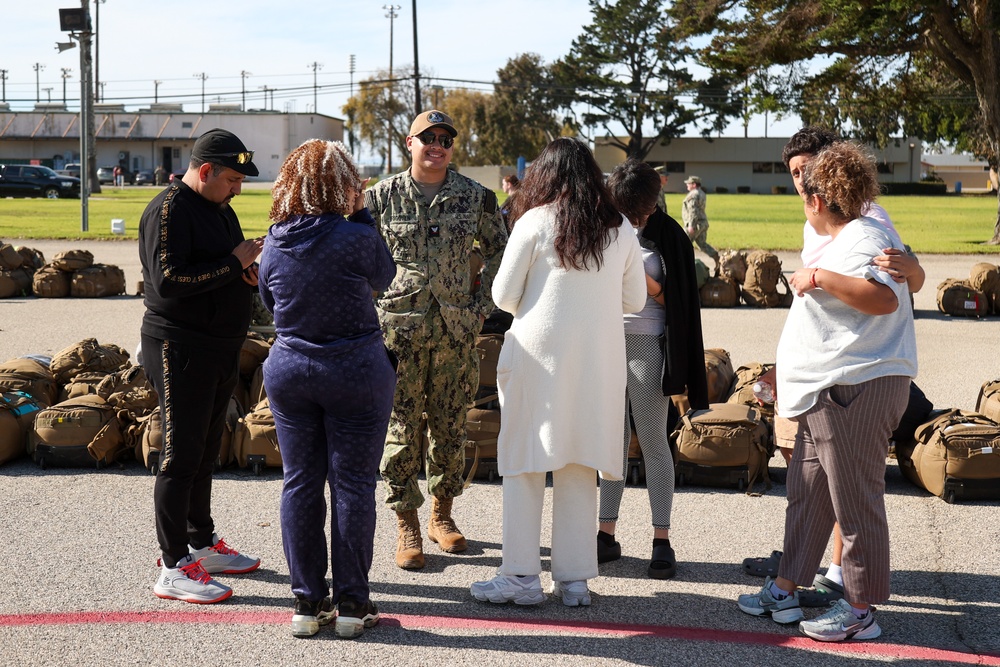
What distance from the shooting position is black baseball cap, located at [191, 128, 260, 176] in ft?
14.9

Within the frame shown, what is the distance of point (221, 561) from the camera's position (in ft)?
16.3

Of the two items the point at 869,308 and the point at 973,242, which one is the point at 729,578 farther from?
the point at 973,242

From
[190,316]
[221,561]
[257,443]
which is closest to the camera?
[190,316]

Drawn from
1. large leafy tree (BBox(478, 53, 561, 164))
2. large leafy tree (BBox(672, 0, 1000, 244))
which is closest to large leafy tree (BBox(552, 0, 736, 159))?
large leafy tree (BBox(478, 53, 561, 164))

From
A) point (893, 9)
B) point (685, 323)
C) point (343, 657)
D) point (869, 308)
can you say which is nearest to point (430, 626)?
point (343, 657)

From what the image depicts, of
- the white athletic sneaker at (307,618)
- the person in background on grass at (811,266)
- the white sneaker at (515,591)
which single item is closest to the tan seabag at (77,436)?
the white athletic sneaker at (307,618)

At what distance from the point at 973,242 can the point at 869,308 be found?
2705cm

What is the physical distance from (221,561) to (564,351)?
6.46ft

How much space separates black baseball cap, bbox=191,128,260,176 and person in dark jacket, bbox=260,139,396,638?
54 cm

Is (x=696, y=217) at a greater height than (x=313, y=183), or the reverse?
(x=696, y=217)

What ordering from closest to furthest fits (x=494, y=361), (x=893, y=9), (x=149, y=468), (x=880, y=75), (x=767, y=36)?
1. (x=149, y=468)
2. (x=494, y=361)
3. (x=893, y=9)
4. (x=767, y=36)
5. (x=880, y=75)

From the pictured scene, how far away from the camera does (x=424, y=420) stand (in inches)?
217

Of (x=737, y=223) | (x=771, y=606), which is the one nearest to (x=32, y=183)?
(x=737, y=223)

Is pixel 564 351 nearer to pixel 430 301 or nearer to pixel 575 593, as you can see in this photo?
pixel 430 301
